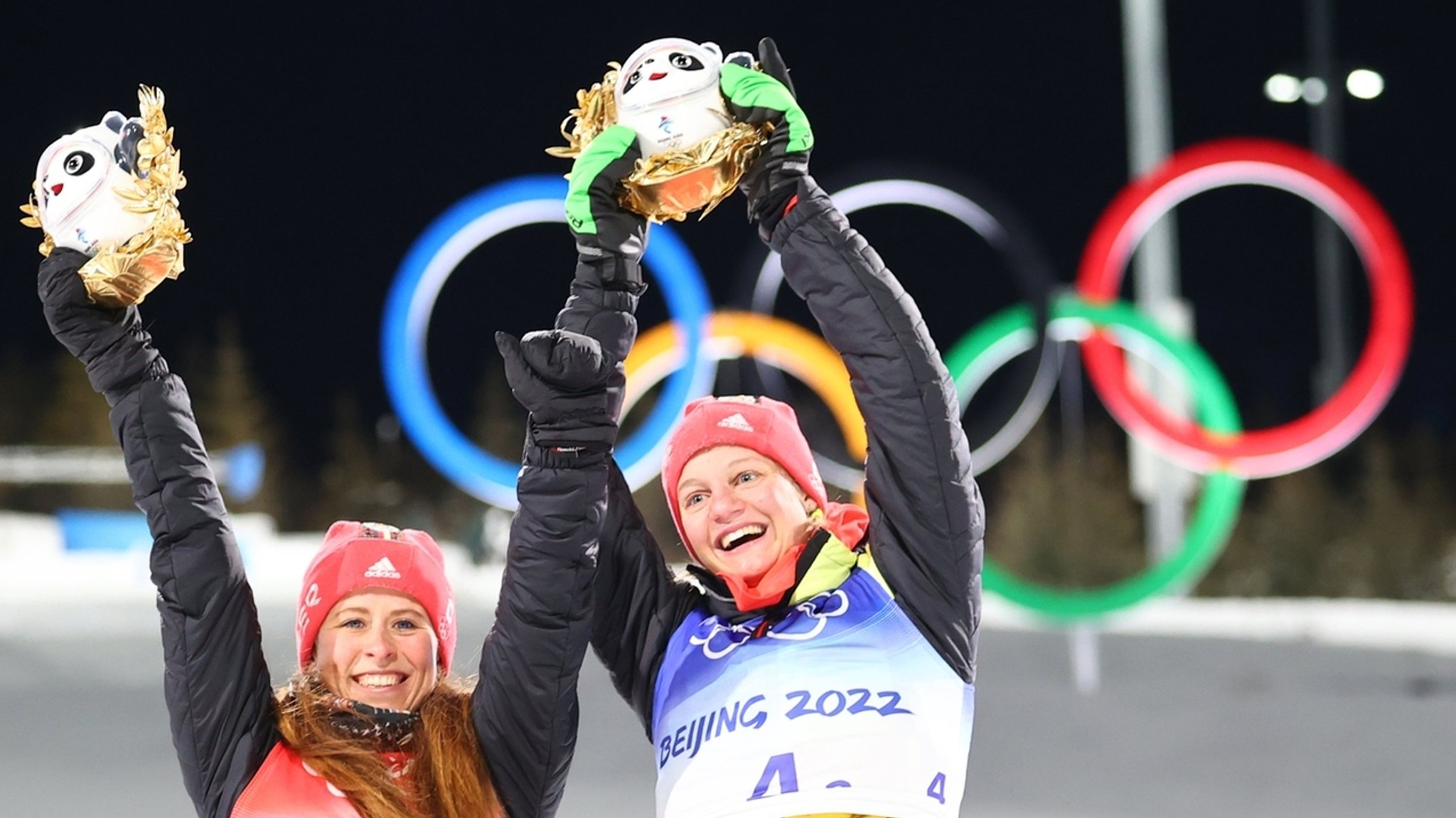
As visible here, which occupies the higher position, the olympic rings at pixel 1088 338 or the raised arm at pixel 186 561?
the olympic rings at pixel 1088 338

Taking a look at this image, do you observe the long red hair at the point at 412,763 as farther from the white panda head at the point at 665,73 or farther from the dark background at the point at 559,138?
the dark background at the point at 559,138

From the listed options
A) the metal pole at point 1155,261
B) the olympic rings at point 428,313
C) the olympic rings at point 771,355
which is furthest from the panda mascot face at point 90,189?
the metal pole at point 1155,261

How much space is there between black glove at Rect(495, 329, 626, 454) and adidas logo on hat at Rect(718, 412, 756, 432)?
1.32 feet

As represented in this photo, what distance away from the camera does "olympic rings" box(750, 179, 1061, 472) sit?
309 inches

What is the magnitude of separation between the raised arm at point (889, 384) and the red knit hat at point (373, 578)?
850 millimetres

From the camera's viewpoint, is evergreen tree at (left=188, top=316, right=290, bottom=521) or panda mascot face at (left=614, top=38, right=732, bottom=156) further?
evergreen tree at (left=188, top=316, right=290, bottom=521)

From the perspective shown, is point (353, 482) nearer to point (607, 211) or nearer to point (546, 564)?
point (607, 211)

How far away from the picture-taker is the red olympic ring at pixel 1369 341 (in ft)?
24.8

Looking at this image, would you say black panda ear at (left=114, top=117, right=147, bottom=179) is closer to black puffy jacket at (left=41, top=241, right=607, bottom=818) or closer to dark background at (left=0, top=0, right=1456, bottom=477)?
black puffy jacket at (left=41, top=241, right=607, bottom=818)

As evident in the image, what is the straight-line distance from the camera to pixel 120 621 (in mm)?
9242

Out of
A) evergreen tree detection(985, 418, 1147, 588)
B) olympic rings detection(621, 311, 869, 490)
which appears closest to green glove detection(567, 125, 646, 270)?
olympic rings detection(621, 311, 869, 490)

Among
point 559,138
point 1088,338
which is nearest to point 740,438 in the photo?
point 1088,338

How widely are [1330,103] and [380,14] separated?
1094 centimetres

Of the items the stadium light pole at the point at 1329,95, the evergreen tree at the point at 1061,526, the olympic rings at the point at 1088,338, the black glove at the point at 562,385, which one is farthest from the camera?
the evergreen tree at the point at 1061,526
